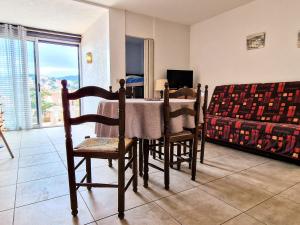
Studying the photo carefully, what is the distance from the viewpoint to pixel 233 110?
11.4 ft

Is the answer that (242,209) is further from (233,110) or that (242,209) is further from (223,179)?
(233,110)

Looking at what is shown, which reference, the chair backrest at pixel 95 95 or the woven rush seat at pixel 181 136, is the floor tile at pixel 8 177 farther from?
the woven rush seat at pixel 181 136

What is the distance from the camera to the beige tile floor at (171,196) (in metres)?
1.38

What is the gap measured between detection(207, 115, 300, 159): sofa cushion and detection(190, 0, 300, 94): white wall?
112cm

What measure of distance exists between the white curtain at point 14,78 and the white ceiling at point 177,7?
236cm

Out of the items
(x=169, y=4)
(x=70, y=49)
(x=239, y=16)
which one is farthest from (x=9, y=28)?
(x=239, y=16)

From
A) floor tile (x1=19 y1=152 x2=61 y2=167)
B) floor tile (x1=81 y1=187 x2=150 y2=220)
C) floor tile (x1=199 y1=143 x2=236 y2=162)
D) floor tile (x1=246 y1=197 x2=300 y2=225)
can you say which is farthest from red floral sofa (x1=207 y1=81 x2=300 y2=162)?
floor tile (x1=19 y1=152 x2=61 y2=167)

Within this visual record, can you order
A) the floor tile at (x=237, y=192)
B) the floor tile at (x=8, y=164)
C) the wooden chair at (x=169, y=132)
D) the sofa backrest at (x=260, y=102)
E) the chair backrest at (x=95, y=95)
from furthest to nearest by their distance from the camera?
the sofa backrest at (x=260, y=102) < the floor tile at (x=8, y=164) < the wooden chair at (x=169, y=132) < the floor tile at (x=237, y=192) < the chair backrest at (x=95, y=95)

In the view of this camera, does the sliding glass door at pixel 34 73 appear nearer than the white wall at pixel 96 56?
No

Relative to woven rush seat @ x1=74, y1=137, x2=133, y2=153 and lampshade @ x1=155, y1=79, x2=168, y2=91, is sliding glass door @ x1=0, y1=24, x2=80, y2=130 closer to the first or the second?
lampshade @ x1=155, y1=79, x2=168, y2=91

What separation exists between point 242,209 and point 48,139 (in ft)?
11.5

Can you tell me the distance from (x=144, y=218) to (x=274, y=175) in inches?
61.9

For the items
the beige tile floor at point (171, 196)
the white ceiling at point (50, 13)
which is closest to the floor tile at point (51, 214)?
the beige tile floor at point (171, 196)

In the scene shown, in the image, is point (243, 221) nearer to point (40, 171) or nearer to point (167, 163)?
point (167, 163)
